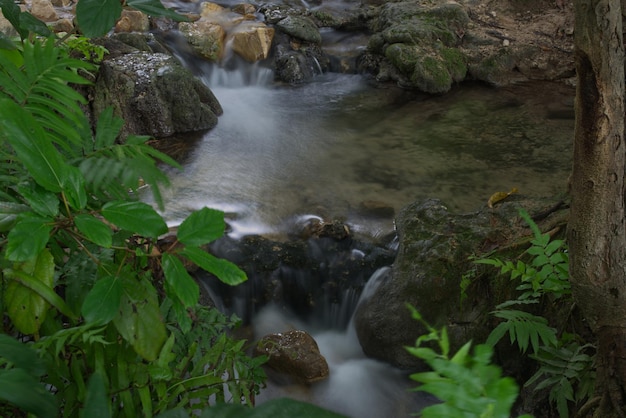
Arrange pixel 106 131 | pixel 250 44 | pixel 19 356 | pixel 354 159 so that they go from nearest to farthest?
1. pixel 19 356
2. pixel 106 131
3. pixel 354 159
4. pixel 250 44

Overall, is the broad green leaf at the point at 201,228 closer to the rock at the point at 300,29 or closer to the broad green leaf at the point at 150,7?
the broad green leaf at the point at 150,7

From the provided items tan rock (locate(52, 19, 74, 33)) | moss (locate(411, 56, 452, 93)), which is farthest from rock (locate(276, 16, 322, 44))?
tan rock (locate(52, 19, 74, 33))

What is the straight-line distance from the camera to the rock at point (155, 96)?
282 inches

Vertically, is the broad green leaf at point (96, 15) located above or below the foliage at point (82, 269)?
above

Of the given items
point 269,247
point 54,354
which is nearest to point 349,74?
point 269,247

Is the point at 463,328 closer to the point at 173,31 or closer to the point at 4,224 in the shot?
the point at 4,224

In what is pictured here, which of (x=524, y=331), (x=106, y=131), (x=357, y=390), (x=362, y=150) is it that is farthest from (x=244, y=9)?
(x=106, y=131)

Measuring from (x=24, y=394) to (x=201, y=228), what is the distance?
49cm

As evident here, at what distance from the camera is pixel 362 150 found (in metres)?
7.33

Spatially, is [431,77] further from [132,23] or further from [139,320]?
[139,320]

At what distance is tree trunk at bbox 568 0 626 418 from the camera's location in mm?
1771

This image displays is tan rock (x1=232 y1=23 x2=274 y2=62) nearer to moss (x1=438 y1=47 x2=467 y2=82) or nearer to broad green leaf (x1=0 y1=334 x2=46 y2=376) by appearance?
moss (x1=438 y1=47 x2=467 y2=82)

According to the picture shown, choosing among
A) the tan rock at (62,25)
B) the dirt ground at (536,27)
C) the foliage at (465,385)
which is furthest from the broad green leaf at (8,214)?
the dirt ground at (536,27)

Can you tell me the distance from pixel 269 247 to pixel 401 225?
1.38m
